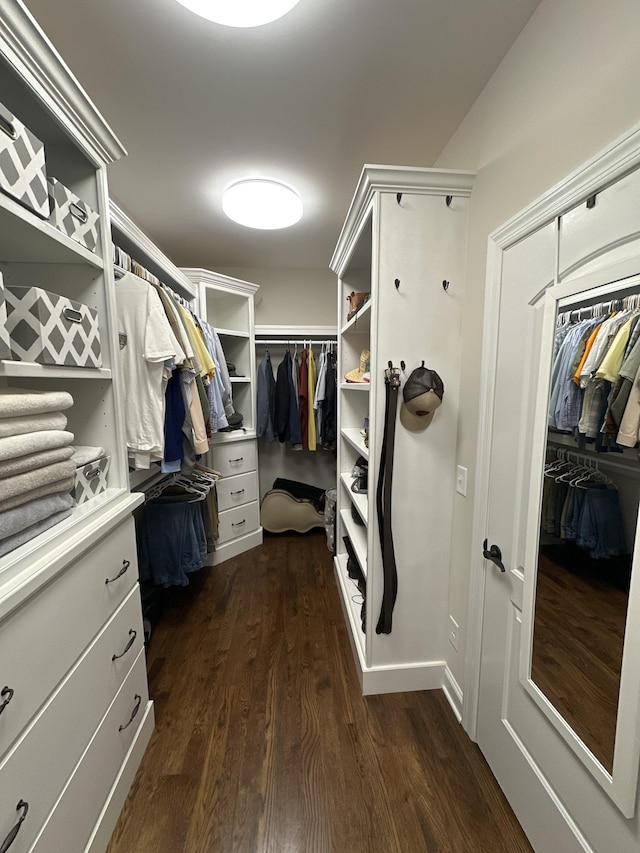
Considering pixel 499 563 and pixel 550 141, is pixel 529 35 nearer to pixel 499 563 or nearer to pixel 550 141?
pixel 550 141

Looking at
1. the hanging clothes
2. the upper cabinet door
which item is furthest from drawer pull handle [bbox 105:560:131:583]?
the hanging clothes

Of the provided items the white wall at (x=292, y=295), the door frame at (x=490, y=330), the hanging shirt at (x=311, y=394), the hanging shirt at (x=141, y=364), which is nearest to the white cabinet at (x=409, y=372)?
the door frame at (x=490, y=330)

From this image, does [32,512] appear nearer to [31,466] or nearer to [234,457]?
[31,466]

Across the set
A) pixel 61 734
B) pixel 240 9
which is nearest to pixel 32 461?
pixel 61 734

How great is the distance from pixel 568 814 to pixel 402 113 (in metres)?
2.52

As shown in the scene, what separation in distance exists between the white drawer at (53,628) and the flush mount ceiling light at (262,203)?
6.13 ft

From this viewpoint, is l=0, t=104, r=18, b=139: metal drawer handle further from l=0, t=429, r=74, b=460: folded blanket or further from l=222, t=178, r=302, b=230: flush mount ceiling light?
l=222, t=178, r=302, b=230: flush mount ceiling light

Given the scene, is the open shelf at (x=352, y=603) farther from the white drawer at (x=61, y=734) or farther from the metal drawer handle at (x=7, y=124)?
the metal drawer handle at (x=7, y=124)

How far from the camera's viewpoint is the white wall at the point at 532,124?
806 mm

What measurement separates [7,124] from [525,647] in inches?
79.5

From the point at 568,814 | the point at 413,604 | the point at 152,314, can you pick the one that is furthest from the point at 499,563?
the point at 152,314

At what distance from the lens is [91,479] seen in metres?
1.12

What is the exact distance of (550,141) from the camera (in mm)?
986

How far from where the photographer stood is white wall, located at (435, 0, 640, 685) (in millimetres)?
806
